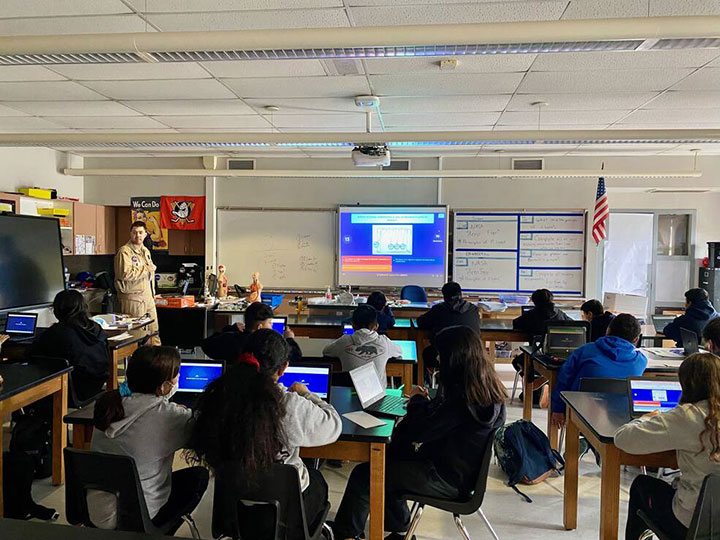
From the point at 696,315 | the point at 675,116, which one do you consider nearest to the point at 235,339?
the point at 696,315

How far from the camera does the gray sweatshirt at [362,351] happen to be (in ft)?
12.0

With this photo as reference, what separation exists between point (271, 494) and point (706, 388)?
5.37 ft

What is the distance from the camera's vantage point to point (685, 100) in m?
4.87

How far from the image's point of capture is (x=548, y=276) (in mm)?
8375

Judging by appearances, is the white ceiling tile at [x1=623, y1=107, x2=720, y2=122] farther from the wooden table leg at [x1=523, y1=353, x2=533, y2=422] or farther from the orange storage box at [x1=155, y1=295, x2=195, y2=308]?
the orange storage box at [x1=155, y1=295, x2=195, y2=308]

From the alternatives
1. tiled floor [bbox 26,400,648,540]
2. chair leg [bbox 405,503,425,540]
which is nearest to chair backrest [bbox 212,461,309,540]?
chair leg [bbox 405,503,425,540]

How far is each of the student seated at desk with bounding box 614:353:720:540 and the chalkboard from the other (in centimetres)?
642

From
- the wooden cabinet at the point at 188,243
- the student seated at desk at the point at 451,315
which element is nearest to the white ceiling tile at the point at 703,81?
the student seated at desk at the point at 451,315

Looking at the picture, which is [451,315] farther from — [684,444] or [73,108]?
[73,108]

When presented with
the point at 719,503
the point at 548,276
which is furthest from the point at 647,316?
the point at 719,503

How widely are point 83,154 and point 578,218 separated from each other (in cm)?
781

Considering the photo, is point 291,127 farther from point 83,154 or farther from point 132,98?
point 83,154

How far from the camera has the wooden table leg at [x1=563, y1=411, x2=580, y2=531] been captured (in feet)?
9.48

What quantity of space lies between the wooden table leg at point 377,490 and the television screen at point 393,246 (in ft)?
20.0
